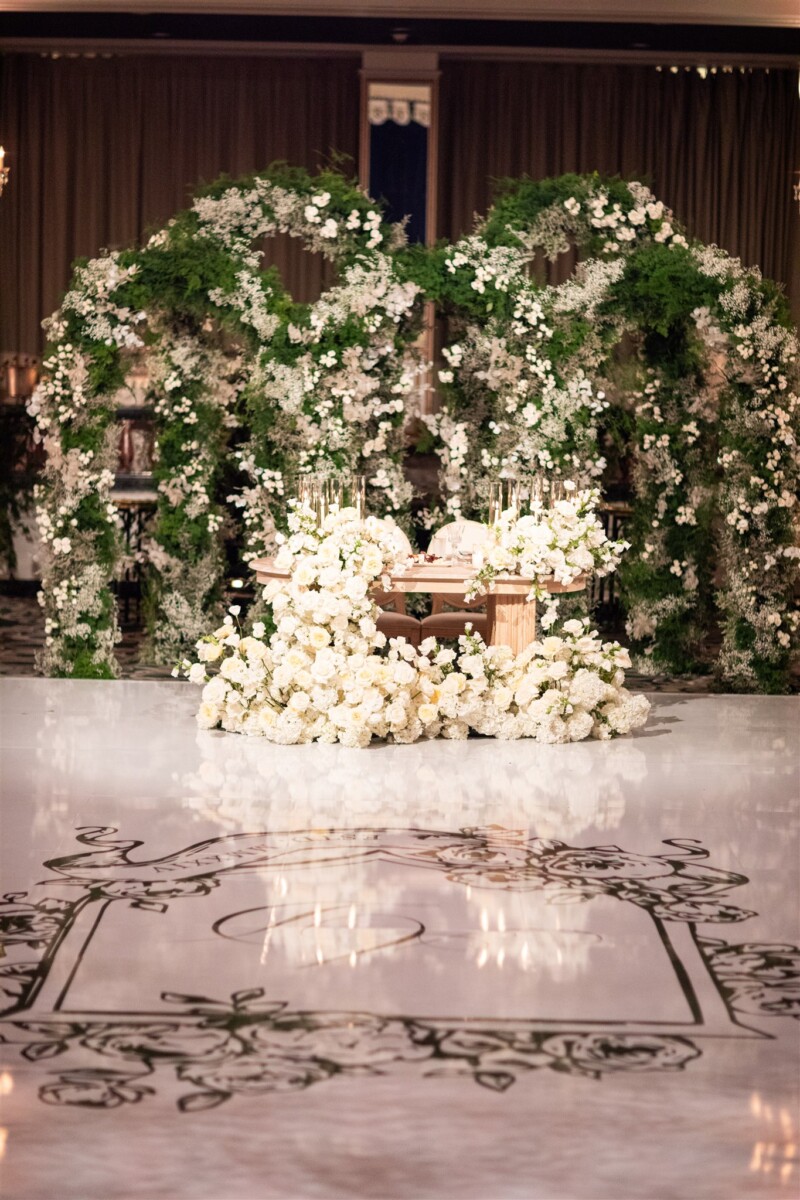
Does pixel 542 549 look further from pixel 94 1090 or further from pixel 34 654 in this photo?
pixel 94 1090

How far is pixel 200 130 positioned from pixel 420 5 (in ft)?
11.5

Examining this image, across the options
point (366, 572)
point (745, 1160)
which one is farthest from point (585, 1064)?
point (366, 572)

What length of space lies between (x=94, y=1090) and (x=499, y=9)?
9.69 meters

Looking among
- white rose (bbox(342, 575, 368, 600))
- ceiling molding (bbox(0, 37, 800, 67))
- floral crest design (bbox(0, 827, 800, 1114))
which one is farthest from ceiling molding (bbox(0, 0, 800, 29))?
floral crest design (bbox(0, 827, 800, 1114))

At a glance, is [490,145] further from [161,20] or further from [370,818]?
[370,818]

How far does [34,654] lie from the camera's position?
899cm

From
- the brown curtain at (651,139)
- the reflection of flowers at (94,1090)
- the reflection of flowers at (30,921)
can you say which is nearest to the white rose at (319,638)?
the reflection of flowers at (30,921)

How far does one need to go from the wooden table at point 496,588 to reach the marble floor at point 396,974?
78 centimetres

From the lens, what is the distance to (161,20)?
1244cm

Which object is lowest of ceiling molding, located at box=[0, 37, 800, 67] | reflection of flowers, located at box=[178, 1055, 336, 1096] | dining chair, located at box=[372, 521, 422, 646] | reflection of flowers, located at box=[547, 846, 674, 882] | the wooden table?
reflection of flowers, located at box=[178, 1055, 336, 1096]

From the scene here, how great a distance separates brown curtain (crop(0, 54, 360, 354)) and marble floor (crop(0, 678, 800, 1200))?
8.76 m

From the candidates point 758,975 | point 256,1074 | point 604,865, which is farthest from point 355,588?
point 256,1074

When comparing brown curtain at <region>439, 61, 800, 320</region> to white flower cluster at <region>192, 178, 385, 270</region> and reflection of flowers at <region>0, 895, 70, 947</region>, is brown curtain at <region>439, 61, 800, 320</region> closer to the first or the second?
white flower cluster at <region>192, 178, 385, 270</region>

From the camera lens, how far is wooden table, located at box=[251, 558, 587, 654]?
7148mm
